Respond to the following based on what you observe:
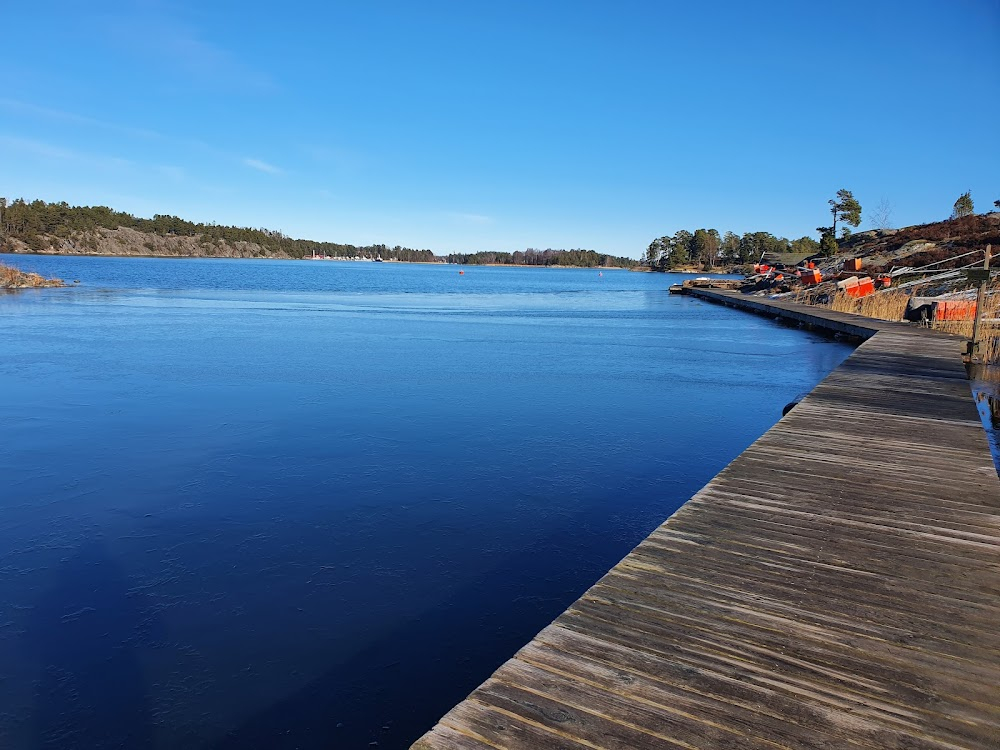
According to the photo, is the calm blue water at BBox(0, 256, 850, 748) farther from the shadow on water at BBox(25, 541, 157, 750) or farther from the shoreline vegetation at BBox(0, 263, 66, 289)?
the shoreline vegetation at BBox(0, 263, 66, 289)

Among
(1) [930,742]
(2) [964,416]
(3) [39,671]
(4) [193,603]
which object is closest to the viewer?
(1) [930,742]

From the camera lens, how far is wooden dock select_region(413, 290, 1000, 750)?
7.85 ft

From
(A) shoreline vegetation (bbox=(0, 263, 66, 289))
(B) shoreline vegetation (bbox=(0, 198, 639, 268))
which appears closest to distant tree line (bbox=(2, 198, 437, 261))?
(B) shoreline vegetation (bbox=(0, 198, 639, 268))

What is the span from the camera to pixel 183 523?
6.15m

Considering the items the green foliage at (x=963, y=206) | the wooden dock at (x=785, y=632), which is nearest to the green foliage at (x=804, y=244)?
the green foliage at (x=963, y=206)

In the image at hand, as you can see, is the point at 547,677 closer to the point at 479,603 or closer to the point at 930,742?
the point at 930,742

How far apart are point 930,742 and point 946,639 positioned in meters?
0.90

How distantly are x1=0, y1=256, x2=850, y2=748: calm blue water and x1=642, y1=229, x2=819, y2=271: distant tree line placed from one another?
126m

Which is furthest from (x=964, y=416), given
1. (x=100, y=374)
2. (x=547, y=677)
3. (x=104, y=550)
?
(x=100, y=374)

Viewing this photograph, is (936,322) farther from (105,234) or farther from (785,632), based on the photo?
(105,234)

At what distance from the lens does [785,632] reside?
3.08m

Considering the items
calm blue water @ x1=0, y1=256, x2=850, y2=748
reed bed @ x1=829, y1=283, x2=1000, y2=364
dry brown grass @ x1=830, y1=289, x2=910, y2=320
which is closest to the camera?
calm blue water @ x1=0, y1=256, x2=850, y2=748

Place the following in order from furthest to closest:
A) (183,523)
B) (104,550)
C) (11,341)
Result: (11,341), (183,523), (104,550)

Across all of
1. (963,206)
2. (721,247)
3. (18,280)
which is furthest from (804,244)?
(18,280)
